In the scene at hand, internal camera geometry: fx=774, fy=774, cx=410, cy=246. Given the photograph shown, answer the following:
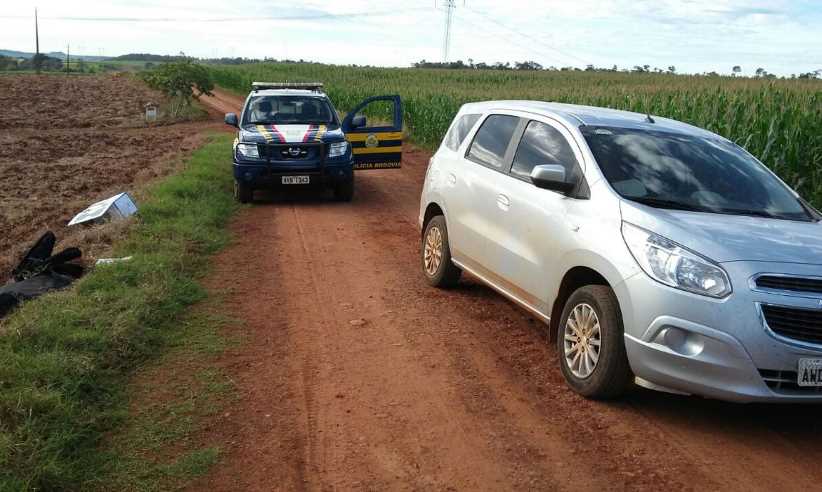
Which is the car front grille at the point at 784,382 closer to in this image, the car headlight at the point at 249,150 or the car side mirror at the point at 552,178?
the car side mirror at the point at 552,178

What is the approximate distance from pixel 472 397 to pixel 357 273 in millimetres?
3560

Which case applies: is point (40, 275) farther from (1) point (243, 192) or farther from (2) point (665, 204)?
(2) point (665, 204)

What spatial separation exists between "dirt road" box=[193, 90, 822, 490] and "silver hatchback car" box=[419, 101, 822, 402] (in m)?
0.34

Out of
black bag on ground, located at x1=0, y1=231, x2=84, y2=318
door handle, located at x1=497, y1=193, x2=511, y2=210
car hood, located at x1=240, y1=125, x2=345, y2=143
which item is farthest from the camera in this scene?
car hood, located at x1=240, y1=125, x2=345, y2=143

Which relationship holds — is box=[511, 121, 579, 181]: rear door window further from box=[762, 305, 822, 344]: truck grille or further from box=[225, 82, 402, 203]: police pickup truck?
box=[225, 82, 402, 203]: police pickup truck

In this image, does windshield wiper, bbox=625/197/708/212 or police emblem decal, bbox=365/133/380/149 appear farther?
police emblem decal, bbox=365/133/380/149

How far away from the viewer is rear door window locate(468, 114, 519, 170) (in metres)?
6.62

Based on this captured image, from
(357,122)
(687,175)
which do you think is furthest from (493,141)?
(357,122)

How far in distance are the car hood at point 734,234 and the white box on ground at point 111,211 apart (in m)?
7.73

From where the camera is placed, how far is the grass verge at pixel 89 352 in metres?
4.00

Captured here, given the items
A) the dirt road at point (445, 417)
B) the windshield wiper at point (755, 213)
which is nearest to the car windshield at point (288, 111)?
the dirt road at point (445, 417)

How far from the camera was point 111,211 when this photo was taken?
10.6 meters

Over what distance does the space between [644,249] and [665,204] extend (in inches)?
26.6

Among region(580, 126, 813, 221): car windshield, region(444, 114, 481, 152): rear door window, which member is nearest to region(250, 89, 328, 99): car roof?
region(444, 114, 481, 152): rear door window
